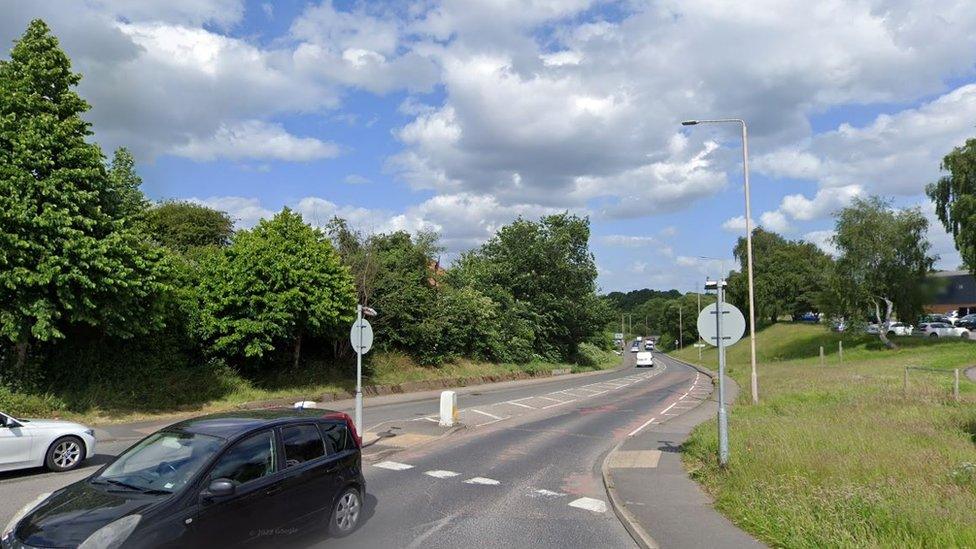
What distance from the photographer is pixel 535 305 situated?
52.3 m

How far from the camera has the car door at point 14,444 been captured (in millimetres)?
10062

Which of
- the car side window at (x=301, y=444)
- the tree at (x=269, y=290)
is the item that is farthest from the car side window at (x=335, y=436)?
the tree at (x=269, y=290)

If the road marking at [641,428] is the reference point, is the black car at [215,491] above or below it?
above

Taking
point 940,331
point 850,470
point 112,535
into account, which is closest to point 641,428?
point 850,470

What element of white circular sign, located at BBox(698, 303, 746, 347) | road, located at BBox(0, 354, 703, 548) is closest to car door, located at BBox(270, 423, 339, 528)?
road, located at BBox(0, 354, 703, 548)

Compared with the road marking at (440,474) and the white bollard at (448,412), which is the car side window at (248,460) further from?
the white bollard at (448,412)

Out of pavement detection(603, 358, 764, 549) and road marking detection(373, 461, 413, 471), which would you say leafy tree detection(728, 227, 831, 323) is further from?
road marking detection(373, 461, 413, 471)

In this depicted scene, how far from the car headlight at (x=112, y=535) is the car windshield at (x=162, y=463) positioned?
0.54 meters

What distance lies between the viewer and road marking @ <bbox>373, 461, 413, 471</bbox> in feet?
37.9

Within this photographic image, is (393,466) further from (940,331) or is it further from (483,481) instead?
(940,331)

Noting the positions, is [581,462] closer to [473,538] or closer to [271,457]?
[473,538]

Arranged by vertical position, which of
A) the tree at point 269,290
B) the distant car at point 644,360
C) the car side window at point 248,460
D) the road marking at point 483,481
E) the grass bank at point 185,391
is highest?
the tree at point 269,290

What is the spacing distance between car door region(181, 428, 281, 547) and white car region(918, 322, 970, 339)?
198ft

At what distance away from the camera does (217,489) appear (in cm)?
554
